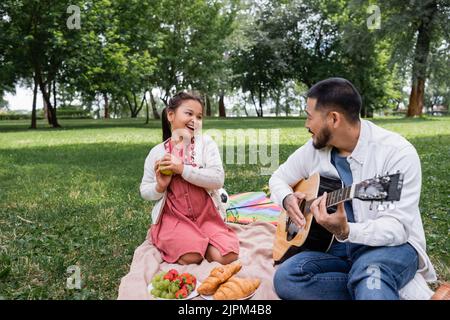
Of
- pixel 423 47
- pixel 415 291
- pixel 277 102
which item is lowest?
pixel 415 291

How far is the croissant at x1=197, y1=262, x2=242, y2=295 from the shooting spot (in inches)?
125

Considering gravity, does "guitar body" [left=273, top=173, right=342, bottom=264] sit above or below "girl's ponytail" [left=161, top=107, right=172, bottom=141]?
below

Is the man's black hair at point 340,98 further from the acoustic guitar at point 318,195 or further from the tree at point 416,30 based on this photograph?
the tree at point 416,30

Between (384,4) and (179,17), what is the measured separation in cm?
1345

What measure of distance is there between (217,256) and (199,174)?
2.47ft

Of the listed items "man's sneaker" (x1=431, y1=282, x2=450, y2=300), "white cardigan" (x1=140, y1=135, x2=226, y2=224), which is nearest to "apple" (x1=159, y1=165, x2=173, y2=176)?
"white cardigan" (x1=140, y1=135, x2=226, y2=224)

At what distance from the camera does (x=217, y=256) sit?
397 centimetres

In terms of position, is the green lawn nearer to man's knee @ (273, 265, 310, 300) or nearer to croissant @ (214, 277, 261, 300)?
croissant @ (214, 277, 261, 300)

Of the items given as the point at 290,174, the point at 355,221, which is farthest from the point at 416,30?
the point at 355,221

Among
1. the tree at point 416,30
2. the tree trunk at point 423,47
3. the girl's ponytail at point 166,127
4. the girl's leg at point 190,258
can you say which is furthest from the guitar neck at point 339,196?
the tree trunk at point 423,47

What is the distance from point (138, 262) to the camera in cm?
390

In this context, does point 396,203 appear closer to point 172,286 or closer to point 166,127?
point 172,286

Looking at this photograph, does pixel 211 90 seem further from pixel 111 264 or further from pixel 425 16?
pixel 111 264

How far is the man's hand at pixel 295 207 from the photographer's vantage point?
3.35 metres
